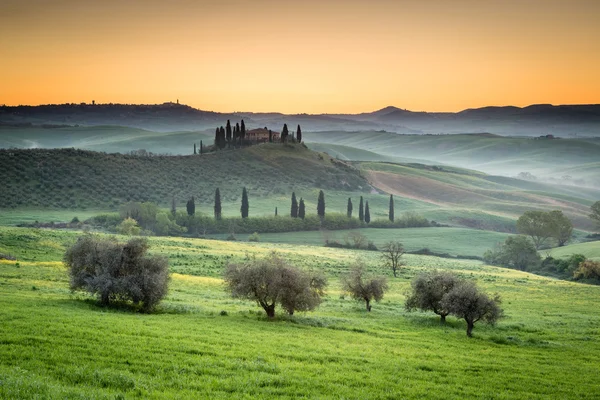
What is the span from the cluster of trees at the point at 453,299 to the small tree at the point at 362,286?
12.8 ft

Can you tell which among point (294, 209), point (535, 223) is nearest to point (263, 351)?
point (294, 209)

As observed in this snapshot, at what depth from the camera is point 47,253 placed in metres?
64.2

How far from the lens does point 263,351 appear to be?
25.7m

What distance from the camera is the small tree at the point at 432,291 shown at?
147 ft

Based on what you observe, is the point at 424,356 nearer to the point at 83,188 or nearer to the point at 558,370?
the point at 558,370

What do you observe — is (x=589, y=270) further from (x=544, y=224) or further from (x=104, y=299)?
(x=104, y=299)

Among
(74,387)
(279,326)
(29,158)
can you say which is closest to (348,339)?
(279,326)

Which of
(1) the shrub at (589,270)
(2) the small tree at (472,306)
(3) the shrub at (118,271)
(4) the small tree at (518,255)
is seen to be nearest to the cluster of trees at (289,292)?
(2) the small tree at (472,306)

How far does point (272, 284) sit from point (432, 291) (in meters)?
14.8

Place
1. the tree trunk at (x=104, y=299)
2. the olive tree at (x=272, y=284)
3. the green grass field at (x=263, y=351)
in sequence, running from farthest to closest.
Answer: the olive tree at (x=272, y=284) → the tree trunk at (x=104, y=299) → the green grass field at (x=263, y=351)

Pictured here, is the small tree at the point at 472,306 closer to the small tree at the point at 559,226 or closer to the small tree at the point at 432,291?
the small tree at the point at 432,291

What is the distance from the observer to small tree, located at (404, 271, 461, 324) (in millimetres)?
44938

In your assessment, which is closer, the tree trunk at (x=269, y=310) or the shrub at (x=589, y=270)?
the tree trunk at (x=269, y=310)

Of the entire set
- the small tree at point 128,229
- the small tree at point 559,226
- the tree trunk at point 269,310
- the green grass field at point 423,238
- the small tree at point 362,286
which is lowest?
the green grass field at point 423,238
